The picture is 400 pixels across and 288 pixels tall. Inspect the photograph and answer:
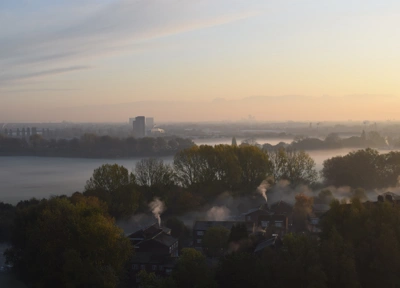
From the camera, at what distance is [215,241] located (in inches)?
185

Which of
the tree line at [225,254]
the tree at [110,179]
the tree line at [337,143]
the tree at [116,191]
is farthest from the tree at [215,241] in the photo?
the tree line at [337,143]

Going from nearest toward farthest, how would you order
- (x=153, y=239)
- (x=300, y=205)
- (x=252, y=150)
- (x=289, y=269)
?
(x=289, y=269) → (x=153, y=239) → (x=300, y=205) → (x=252, y=150)

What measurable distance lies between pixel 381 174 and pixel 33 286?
6428mm

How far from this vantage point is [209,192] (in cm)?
769

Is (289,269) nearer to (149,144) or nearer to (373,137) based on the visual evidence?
(149,144)

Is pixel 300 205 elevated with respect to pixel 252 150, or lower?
lower

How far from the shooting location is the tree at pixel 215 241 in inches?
184

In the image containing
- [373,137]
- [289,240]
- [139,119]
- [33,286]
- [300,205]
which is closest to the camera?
[289,240]

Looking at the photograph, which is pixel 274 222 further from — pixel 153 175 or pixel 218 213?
pixel 153 175

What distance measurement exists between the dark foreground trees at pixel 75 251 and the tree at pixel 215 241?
3.15 ft

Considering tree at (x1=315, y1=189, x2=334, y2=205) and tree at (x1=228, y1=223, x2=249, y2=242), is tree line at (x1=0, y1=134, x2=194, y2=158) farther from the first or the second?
tree at (x1=228, y1=223, x2=249, y2=242)

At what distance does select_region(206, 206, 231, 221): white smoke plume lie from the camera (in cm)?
645

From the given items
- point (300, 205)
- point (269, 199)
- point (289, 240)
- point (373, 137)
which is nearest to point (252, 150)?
point (269, 199)

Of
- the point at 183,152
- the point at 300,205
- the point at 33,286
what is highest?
the point at 183,152
